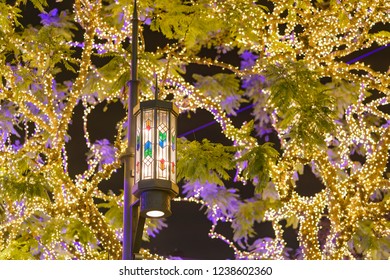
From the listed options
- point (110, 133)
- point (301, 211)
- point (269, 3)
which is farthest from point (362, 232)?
point (110, 133)

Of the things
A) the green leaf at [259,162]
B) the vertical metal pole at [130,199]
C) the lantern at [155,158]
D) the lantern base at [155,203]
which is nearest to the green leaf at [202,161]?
the green leaf at [259,162]

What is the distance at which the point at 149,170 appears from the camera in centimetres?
596

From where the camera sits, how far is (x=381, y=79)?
10977mm

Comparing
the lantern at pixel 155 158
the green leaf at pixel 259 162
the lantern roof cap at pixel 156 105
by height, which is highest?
the green leaf at pixel 259 162

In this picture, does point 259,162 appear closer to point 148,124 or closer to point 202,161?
point 202,161

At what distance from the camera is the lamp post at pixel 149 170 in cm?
591

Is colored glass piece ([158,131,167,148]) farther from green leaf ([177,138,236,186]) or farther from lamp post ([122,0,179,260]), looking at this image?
green leaf ([177,138,236,186])

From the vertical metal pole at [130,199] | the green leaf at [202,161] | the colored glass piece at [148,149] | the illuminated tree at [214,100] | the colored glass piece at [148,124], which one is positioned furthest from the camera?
the illuminated tree at [214,100]

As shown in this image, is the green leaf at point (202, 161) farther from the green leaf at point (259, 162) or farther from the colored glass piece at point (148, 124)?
the colored glass piece at point (148, 124)

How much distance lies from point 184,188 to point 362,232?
2.77 meters

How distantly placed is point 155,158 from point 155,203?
0.32 metres

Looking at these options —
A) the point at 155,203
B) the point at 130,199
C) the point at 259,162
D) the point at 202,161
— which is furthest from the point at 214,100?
the point at 155,203

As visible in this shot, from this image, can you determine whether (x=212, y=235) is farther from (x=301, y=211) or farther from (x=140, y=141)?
(x=140, y=141)

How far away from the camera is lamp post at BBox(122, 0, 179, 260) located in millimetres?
5910
